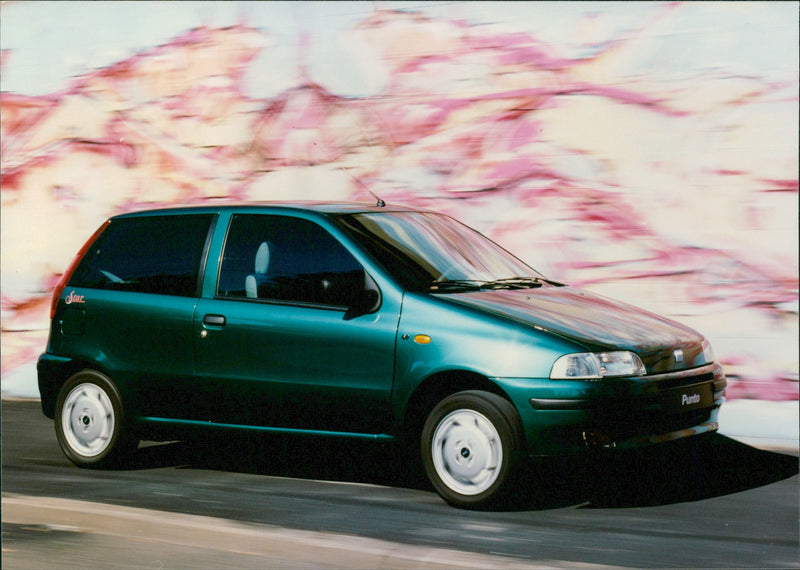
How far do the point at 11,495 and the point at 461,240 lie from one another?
306 centimetres

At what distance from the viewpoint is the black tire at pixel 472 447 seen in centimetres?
664

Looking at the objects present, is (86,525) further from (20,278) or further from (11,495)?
(20,278)

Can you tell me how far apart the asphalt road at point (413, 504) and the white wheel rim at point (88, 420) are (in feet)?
0.62

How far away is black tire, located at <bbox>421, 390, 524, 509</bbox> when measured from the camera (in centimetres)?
664

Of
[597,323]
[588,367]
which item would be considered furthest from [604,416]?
[597,323]

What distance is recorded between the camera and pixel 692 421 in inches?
278

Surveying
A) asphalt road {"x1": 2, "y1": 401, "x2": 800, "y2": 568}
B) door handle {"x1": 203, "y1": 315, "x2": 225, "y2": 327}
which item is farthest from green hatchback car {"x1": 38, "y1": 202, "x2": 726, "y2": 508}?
asphalt road {"x1": 2, "y1": 401, "x2": 800, "y2": 568}

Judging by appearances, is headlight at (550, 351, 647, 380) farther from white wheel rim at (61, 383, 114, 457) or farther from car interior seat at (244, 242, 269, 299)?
white wheel rim at (61, 383, 114, 457)

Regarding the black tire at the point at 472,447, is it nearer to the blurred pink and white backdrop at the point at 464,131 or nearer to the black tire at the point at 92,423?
the black tire at the point at 92,423

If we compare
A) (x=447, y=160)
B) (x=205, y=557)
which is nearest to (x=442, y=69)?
(x=447, y=160)

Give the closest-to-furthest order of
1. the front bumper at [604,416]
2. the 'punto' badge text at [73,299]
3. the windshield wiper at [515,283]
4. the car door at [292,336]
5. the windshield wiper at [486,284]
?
the front bumper at [604,416], the car door at [292,336], the windshield wiper at [486,284], the windshield wiper at [515,283], the 'punto' badge text at [73,299]

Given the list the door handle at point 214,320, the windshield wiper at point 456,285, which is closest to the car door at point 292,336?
the door handle at point 214,320

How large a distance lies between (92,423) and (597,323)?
10.7 feet

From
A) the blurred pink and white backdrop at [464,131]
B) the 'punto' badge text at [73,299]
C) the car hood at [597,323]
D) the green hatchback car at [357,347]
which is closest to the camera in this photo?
the green hatchback car at [357,347]
